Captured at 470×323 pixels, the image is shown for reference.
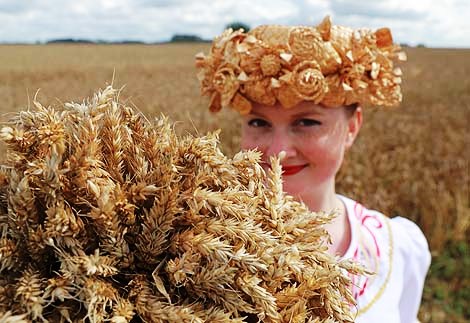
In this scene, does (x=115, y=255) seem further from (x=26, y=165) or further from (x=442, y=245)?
(x=442, y=245)

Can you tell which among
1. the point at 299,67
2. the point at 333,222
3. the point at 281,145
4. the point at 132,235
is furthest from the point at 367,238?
the point at 132,235

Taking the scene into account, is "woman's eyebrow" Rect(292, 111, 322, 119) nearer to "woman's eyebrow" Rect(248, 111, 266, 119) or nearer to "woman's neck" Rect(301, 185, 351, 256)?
"woman's eyebrow" Rect(248, 111, 266, 119)

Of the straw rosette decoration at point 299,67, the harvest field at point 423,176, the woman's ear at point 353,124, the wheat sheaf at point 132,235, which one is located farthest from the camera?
the harvest field at point 423,176

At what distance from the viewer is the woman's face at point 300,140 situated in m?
1.91

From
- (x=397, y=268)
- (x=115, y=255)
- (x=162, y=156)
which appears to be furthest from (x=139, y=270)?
(x=397, y=268)

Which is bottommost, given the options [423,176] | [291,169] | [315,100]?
[423,176]

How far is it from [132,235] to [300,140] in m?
1.16

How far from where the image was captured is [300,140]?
6.29 ft

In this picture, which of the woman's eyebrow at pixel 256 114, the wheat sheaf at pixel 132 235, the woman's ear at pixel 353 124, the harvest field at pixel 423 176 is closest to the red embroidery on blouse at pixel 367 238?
the woman's ear at pixel 353 124

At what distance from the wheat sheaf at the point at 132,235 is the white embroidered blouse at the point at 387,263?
1053 millimetres

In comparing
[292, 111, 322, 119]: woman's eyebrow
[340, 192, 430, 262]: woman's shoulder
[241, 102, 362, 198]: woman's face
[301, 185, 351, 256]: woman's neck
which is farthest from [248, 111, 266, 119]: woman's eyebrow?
[340, 192, 430, 262]: woman's shoulder

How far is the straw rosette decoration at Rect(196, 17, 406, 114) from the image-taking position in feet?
6.11

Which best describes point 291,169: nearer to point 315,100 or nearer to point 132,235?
Result: point 315,100

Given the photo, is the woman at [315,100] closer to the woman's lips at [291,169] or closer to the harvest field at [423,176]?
the woman's lips at [291,169]
